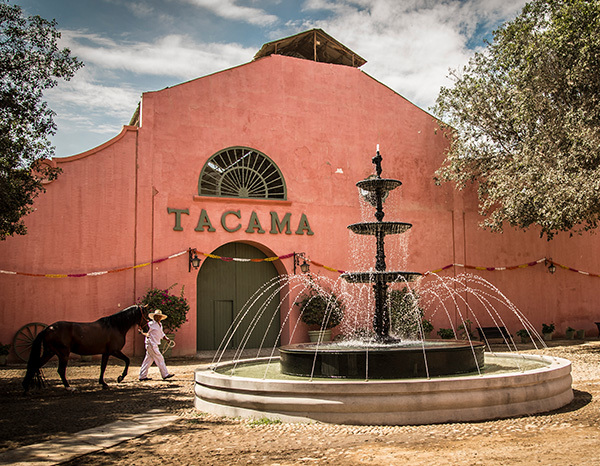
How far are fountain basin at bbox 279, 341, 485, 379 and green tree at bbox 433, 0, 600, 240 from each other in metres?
7.39

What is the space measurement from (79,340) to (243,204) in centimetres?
748

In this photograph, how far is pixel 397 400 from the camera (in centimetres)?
623

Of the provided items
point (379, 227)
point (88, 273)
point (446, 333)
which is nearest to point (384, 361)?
point (379, 227)

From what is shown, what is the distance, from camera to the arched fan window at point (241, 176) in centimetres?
1633

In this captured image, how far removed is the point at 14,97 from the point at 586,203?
41.6ft

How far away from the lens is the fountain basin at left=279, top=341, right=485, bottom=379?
708cm

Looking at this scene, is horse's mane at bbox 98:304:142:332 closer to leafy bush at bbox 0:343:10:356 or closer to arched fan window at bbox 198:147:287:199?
leafy bush at bbox 0:343:10:356

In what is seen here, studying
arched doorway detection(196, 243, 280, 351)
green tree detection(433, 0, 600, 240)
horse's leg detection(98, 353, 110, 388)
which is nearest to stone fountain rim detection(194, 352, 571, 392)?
horse's leg detection(98, 353, 110, 388)

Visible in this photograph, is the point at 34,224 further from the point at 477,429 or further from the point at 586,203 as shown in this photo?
the point at 586,203

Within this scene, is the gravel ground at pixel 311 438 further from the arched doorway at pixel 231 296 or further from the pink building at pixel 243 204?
the arched doorway at pixel 231 296

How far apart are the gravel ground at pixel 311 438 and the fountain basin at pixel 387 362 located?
104cm

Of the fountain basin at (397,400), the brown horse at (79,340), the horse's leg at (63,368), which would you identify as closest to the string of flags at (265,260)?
the brown horse at (79,340)

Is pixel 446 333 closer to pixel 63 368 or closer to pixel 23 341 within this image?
pixel 63 368

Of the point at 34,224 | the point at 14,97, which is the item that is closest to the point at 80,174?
the point at 34,224
